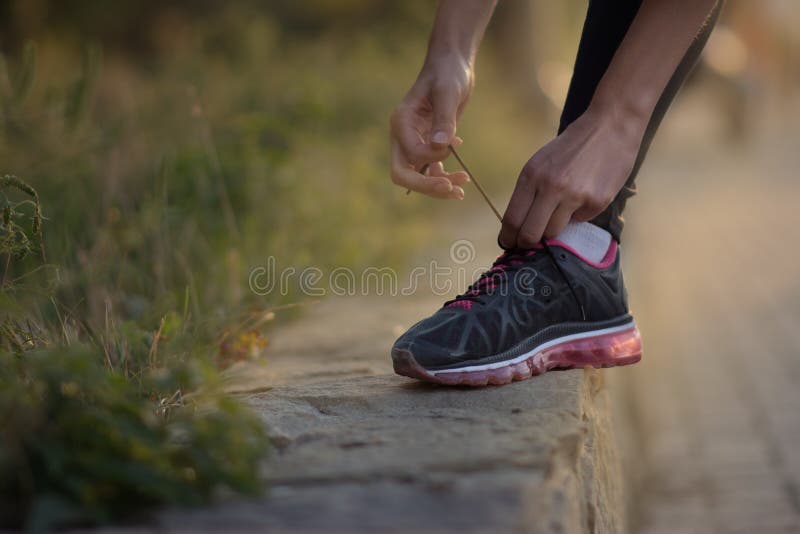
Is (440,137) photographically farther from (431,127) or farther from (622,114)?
(622,114)

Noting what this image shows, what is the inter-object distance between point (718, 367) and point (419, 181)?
2.16 m

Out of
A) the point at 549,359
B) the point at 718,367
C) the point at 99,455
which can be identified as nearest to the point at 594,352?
the point at 549,359

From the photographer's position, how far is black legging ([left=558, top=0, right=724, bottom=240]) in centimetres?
175

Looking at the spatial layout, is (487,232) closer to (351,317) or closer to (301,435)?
(351,317)

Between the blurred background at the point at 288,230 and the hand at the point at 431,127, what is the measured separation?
14.7 inches

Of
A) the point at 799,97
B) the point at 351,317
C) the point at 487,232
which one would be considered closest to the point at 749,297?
the point at 487,232

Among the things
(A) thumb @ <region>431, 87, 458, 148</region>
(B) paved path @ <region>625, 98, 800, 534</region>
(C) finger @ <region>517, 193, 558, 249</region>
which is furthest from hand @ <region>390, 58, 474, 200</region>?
(B) paved path @ <region>625, 98, 800, 534</region>

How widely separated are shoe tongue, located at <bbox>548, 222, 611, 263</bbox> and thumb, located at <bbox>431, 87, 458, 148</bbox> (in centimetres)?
28

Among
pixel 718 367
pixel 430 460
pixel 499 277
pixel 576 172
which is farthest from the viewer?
pixel 718 367

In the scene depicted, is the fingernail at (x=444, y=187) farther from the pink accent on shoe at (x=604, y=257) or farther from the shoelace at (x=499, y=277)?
the pink accent on shoe at (x=604, y=257)

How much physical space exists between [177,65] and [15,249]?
4.22 meters

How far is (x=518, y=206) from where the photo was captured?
169 cm

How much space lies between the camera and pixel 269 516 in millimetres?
1055

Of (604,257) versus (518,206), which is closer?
(518,206)
